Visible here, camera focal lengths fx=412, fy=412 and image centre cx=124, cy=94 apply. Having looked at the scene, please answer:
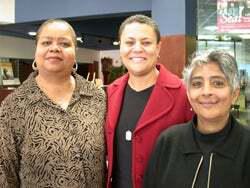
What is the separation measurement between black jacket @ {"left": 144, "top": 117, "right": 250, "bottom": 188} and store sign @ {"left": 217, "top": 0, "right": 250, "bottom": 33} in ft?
10.1

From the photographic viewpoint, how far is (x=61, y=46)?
6.33ft

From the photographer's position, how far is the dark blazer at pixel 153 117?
1846 mm

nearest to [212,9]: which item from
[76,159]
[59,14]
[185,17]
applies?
[185,17]

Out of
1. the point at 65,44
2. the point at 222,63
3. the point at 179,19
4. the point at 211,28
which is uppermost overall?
the point at 179,19

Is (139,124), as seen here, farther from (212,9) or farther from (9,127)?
(212,9)

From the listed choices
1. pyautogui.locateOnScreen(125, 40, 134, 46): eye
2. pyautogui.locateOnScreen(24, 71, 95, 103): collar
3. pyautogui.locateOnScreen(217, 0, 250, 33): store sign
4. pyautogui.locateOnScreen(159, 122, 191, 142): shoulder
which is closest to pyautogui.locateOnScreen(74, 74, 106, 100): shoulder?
pyautogui.locateOnScreen(24, 71, 95, 103): collar

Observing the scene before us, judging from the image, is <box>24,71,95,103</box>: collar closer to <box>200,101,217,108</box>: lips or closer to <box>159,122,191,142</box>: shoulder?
<box>159,122,191,142</box>: shoulder

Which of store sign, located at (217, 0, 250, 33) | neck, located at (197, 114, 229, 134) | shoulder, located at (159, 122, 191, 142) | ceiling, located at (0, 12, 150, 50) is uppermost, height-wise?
ceiling, located at (0, 12, 150, 50)

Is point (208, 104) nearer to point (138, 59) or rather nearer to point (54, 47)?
point (138, 59)

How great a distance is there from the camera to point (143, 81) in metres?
1.95

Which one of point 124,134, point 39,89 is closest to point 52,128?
point 39,89

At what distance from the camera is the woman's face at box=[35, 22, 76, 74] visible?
6.25 ft

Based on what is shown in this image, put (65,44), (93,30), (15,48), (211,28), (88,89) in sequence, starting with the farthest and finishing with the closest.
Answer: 1. (15,48)
2. (93,30)
3. (211,28)
4. (88,89)
5. (65,44)

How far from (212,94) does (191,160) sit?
0.27 m
